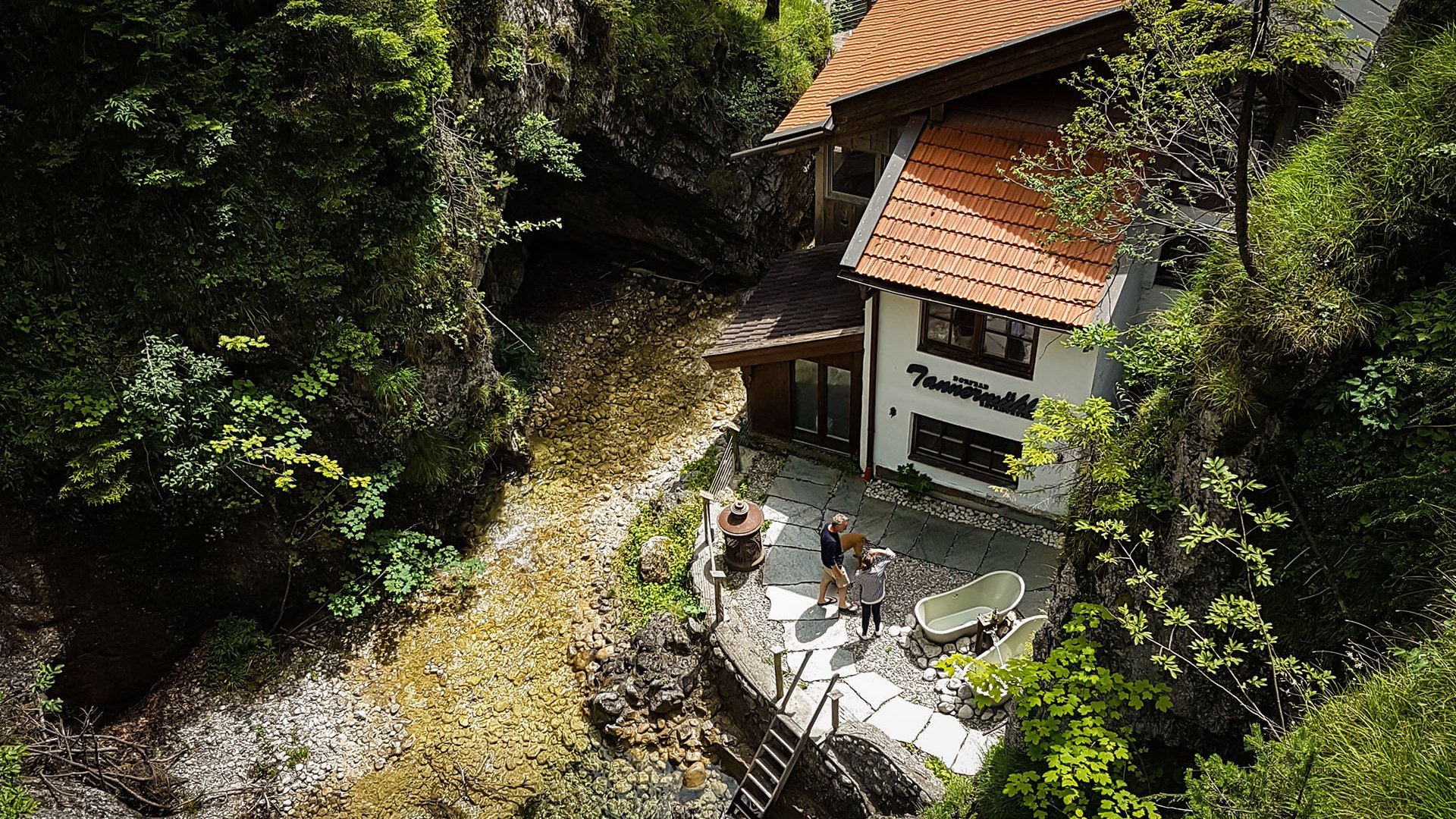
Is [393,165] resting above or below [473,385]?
above

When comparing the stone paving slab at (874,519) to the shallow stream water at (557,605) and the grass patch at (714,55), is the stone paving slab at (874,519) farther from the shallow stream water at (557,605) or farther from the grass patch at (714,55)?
the grass patch at (714,55)

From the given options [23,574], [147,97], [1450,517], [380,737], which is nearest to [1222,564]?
[1450,517]

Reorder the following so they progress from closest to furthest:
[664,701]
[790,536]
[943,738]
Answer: [943,738] < [664,701] < [790,536]

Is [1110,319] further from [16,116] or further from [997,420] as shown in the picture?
[16,116]

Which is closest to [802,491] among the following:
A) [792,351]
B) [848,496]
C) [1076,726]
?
[848,496]

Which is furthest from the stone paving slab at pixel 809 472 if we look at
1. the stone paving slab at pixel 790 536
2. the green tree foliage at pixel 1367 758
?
the green tree foliage at pixel 1367 758

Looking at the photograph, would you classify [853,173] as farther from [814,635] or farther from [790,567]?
[814,635]

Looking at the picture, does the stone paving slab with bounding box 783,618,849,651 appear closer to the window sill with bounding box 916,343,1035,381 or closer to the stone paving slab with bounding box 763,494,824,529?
the stone paving slab with bounding box 763,494,824,529
